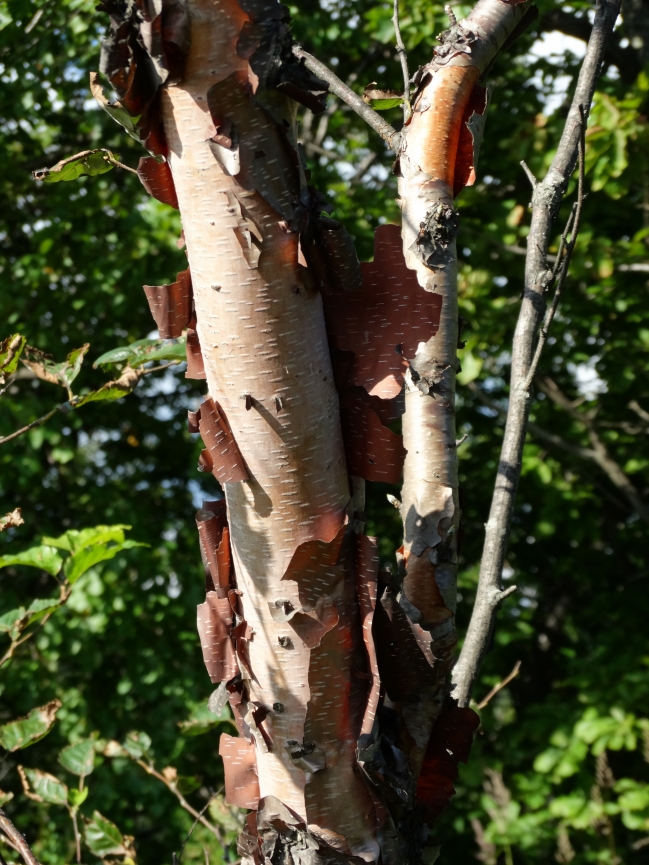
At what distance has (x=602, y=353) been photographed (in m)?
3.82

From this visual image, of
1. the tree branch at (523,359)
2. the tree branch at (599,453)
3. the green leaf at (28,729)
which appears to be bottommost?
the tree branch at (599,453)

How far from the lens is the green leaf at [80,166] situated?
3.52ft

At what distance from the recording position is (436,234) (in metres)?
1.14

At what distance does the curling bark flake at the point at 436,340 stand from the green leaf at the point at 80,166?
1.52 feet

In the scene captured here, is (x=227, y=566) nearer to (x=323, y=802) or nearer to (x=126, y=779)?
(x=323, y=802)

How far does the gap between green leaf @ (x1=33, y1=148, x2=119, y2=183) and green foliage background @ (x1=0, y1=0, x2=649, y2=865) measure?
2.02 meters

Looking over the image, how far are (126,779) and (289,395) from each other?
339cm

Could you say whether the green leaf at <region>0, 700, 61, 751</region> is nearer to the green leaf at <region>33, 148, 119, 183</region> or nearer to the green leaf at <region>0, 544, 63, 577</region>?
the green leaf at <region>0, 544, 63, 577</region>

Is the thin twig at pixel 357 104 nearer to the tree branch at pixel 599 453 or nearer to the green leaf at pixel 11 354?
the green leaf at pixel 11 354

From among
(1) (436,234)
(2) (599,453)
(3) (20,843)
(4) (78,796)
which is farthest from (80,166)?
(2) (599,453)

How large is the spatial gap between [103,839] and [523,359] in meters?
1.27

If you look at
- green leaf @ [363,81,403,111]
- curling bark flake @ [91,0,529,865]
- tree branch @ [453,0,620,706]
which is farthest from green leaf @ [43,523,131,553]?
green leaf @ [363,81,403,111]

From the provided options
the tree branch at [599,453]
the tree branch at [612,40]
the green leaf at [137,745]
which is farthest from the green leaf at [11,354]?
the tree branch at [612,40]

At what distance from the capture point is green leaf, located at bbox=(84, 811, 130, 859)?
1515 millimetres
